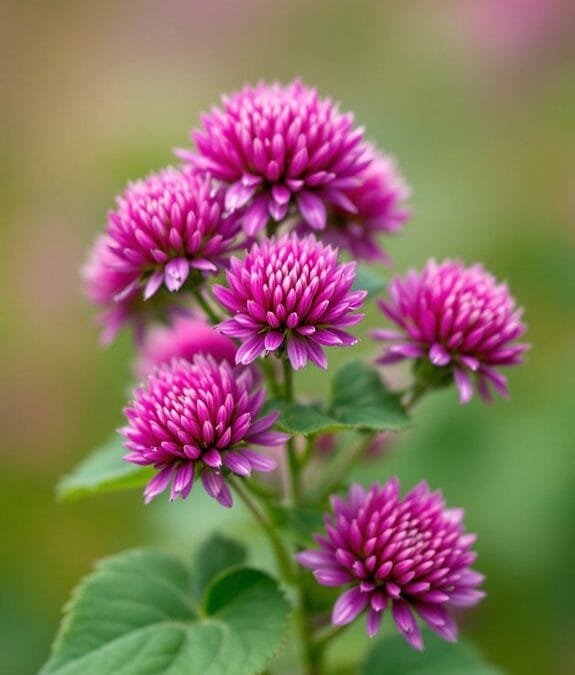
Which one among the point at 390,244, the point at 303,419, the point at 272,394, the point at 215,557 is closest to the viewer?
the point at 303,419

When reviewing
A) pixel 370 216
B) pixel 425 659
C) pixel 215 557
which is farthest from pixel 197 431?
pixel 425 659

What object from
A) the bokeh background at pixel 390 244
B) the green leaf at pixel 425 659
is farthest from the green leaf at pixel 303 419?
the bokeh background at pixel 390 244

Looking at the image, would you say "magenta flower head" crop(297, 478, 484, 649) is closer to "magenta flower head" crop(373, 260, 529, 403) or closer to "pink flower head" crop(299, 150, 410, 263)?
"magenta flower head" crop(373, 260, 529, 403)

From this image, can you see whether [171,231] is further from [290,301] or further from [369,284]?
[369,284]

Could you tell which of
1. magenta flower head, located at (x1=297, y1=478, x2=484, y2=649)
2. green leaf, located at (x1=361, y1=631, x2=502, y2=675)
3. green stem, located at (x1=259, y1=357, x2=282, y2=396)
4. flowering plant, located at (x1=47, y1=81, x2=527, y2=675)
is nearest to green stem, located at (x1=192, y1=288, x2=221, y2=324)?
flowering plant, located at (x1=47, y1=81, x2=527, y2=675)

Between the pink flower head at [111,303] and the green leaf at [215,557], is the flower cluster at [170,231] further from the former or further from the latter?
the green leaf at [215,557]

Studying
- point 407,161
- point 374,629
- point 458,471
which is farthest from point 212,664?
point 407,161
